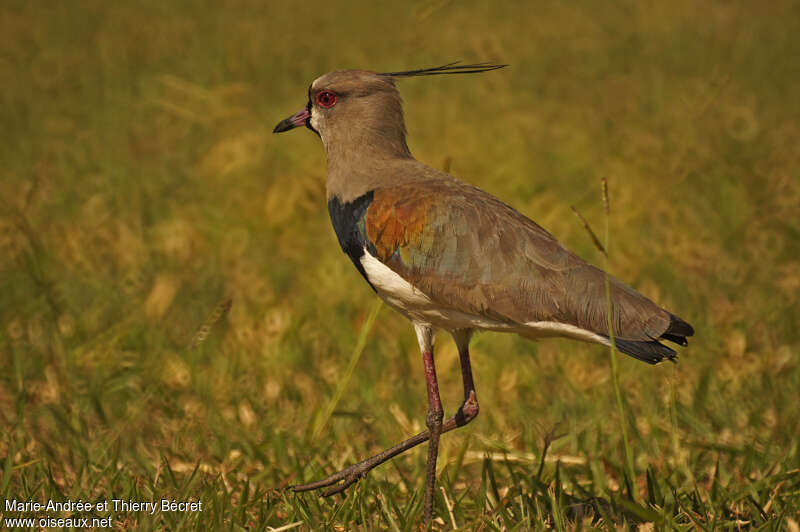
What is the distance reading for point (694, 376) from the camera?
197 inches

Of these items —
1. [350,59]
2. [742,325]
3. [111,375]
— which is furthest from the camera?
[350,59]

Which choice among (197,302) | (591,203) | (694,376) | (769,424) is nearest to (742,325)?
(694,376)

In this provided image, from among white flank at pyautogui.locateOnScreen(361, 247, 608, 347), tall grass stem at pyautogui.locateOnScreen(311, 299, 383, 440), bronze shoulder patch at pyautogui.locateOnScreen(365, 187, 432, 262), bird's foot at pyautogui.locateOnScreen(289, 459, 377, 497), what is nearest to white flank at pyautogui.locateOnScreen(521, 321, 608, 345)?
white flank at pyautogui.locateOnScreen(361, 247, 608, 347)

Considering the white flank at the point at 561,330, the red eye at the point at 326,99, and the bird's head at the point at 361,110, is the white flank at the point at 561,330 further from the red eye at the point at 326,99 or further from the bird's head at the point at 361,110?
the red eye at the point at 326,99

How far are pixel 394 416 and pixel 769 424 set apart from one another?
1697mm

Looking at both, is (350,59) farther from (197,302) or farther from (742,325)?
(742,325)

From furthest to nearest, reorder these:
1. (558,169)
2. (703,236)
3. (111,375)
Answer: (558,169) → (703,236) → (111,375)

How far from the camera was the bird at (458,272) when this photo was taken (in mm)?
3322

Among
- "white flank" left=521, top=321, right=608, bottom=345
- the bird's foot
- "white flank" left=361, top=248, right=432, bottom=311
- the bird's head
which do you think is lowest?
the bird's foot

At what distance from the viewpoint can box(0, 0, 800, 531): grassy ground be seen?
154 inches

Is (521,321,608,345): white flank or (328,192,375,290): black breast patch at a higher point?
(328,192,375,290): black breast patch

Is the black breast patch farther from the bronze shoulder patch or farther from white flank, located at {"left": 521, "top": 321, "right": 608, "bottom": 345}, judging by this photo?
white flank, located at {"left": 521, "top": 321, "right": 608, "bottom": 345}

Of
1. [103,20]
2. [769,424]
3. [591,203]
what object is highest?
[103,20]

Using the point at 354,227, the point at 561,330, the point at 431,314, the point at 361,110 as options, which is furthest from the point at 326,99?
the point at 561,330
